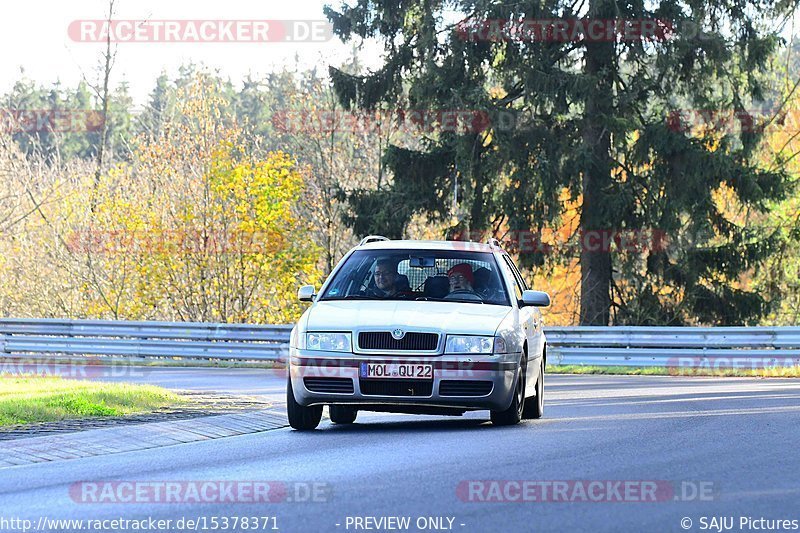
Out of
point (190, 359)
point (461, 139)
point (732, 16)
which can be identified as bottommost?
Result: point (190, 359)

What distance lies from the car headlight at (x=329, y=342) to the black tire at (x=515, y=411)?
1.54m

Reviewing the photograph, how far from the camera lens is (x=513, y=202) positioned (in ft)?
104

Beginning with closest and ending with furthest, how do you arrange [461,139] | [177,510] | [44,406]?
[177,510], [44,406], [461,139]

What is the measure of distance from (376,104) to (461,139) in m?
3.17

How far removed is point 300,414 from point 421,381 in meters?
1.29

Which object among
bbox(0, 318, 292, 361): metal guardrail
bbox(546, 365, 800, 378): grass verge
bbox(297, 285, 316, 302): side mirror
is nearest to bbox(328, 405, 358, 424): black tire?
bbox(297, 285, 316, 302): side mirror

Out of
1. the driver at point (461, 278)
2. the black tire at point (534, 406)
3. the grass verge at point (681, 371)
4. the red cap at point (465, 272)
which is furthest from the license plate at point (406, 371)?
the grass verge at point (681, 371)

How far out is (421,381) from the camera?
11.9m

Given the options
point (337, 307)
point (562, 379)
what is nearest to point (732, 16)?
point (562, 379)

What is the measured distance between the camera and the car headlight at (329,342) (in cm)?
1199

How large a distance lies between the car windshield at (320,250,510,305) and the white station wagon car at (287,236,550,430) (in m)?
0.01

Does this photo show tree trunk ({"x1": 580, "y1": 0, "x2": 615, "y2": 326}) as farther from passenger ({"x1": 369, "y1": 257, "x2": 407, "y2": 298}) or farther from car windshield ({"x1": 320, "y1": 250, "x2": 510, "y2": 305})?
passenger ({"x1": 369, "y1": 257, "x2": 407, "y2": 298})

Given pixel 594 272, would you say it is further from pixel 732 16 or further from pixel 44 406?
pixel 44 406

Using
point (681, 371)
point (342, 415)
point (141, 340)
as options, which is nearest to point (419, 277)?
point (342, 415)
